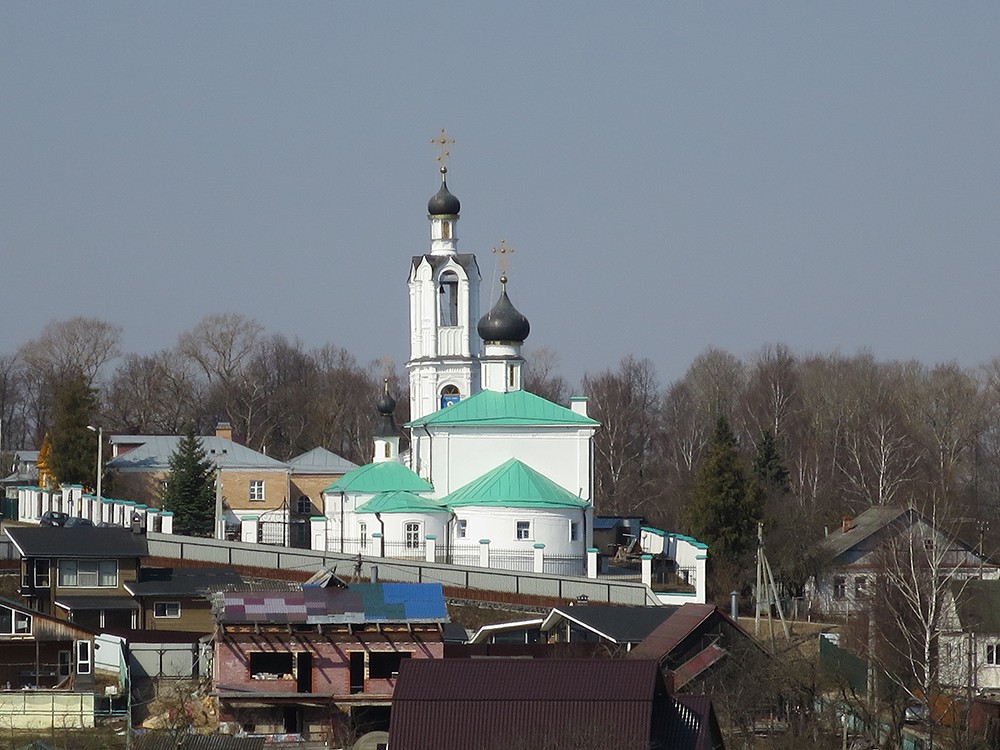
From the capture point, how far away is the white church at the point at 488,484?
48.3 meters

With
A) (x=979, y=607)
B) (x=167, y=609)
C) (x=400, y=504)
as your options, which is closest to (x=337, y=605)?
(x=167, y=609)

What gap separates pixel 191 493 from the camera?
58062 mm

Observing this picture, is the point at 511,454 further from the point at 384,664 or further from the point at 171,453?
the point at 384,664

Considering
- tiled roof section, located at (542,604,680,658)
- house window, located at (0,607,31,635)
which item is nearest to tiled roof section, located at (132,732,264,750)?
house window, located at (0,607,31,635)

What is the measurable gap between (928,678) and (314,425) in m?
62.7

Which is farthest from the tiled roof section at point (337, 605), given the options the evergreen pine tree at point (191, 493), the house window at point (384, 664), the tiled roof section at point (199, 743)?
the evergreen pine tree at point (191, 493)

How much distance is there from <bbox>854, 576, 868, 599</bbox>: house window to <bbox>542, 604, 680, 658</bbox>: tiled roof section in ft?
29.3

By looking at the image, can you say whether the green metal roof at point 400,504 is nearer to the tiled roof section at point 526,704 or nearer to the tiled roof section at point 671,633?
the tiled roof section at point 671,633

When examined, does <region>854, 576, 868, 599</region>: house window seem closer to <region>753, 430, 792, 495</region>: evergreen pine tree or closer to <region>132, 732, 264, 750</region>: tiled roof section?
<region>753, 430, 792, 495</region>: evergreen pine tree

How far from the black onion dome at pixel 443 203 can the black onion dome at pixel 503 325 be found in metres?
10.1

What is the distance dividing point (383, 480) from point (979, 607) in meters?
19.8

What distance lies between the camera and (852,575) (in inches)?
1948

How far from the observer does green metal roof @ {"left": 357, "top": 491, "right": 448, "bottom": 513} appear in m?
49.8

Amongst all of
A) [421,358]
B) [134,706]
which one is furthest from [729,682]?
[421,358]
